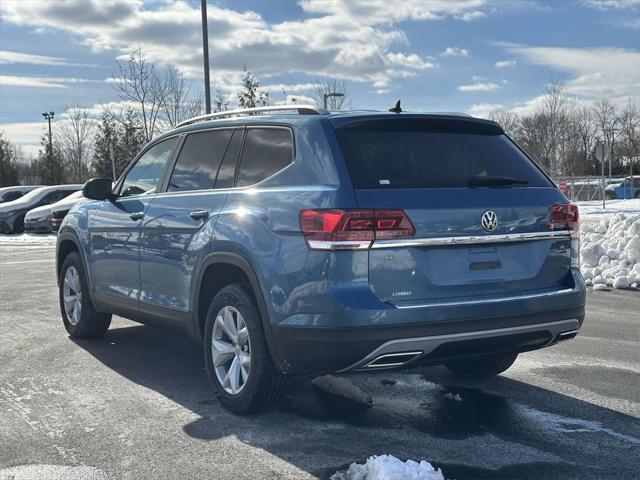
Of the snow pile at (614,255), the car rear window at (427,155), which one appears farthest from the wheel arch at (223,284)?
the snow pile at (614,255)

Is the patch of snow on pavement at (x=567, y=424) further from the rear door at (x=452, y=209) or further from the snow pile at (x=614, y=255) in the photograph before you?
the snow pile at (x=614, y=255)

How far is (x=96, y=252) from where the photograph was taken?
6.59 meters

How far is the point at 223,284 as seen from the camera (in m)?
5.04

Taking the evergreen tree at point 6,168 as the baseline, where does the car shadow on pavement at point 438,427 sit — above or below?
below

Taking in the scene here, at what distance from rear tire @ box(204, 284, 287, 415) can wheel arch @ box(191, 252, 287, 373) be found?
0.10 meters

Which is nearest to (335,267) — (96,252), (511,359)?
(511,359)

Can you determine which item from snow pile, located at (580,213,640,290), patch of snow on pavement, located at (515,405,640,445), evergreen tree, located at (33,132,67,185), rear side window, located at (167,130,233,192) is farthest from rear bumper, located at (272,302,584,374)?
evergreen tree, located at (33,132,67,185)

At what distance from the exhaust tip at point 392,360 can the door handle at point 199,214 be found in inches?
62.1

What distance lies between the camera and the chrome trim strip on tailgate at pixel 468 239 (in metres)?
4.02

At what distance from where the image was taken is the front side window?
19.6ft

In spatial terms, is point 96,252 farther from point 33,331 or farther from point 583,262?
point 583,262

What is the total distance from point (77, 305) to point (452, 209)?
436 centimetres

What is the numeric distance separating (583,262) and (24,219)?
20.3m

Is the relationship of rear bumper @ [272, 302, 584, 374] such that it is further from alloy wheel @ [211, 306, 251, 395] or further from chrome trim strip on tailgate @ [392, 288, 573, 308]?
alloy wheel @ [211, 306, 251, 395]
